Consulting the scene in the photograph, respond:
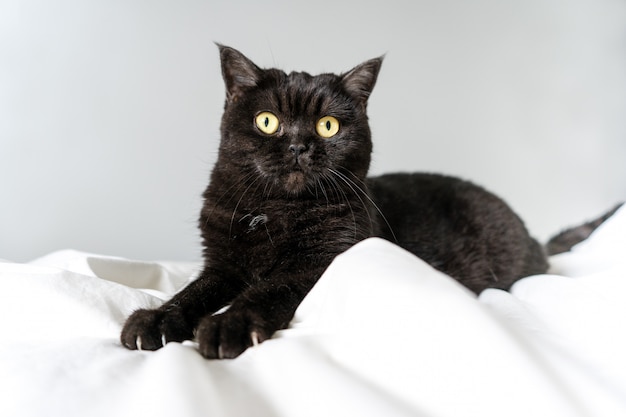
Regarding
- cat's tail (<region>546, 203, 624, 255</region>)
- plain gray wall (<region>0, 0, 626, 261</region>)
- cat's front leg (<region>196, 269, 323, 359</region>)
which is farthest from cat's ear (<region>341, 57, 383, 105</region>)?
cat's tail (<region>546, 203, 624, 255</region>)

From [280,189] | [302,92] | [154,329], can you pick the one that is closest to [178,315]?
[154,329]

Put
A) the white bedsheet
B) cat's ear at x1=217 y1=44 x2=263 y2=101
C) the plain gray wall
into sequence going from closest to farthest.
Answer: the white bedsheet < cat's ear at x1=217 y1=44 x2=263 y2=101 < the plain gray wall

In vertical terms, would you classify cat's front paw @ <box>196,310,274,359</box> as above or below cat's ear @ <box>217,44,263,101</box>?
below

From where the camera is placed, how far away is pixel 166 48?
269 centimetres

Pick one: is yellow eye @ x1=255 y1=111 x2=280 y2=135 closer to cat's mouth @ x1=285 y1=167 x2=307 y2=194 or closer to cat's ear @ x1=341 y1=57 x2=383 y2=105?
cat's mouth @ x1=285 y1=167 x2=307 y2=194

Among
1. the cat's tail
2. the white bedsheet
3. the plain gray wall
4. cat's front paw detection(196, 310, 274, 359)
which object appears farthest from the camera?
the plain gray wall

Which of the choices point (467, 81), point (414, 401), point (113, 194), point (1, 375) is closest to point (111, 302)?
point (1, 375)

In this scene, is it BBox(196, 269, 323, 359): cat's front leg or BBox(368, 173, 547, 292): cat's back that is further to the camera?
BBox(368, 173, 547, 292): cat's back

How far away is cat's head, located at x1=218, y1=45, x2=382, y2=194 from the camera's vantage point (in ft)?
4.18

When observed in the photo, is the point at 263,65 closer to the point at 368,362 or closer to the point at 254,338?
the point at 254,338

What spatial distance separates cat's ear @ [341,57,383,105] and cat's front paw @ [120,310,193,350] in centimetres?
76

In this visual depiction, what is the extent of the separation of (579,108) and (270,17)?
6.53 ft

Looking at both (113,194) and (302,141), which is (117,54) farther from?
(302,141)

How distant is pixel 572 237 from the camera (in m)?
2.31
